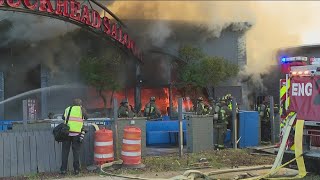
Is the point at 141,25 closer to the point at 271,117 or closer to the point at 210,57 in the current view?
the point at 210,57

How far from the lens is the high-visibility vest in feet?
24.3

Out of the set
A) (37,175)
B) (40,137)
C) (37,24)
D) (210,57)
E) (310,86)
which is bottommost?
(37,175)

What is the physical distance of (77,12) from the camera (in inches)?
593

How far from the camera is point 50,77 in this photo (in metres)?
18.0

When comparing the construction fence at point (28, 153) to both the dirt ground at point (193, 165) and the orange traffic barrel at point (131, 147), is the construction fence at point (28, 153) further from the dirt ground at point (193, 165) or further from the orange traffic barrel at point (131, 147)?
the orange traffic barrel at point (131, 147)

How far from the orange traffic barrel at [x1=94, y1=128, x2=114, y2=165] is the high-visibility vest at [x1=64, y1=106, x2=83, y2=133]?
0.45 meters

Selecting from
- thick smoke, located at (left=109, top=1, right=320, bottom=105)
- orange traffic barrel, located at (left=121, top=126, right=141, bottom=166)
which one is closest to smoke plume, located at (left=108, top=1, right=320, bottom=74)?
thick smoke, located at (left=109, top=1, right=320, bottom=105)

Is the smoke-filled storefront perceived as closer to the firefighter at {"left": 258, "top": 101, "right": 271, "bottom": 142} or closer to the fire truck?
the firefighter at {"left": 258, "top": 101, "right": 271, "bottom": 142}

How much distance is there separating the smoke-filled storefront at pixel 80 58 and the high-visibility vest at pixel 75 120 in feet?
31.6

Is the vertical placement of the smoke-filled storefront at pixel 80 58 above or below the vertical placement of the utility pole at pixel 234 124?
above

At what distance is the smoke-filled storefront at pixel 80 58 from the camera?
17359 mm

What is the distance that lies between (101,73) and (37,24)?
3.14m

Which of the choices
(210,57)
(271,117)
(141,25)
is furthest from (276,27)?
(271,117)

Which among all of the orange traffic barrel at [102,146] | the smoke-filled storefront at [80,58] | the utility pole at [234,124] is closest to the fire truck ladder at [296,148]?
the orange traffic barrel at [102,146]
